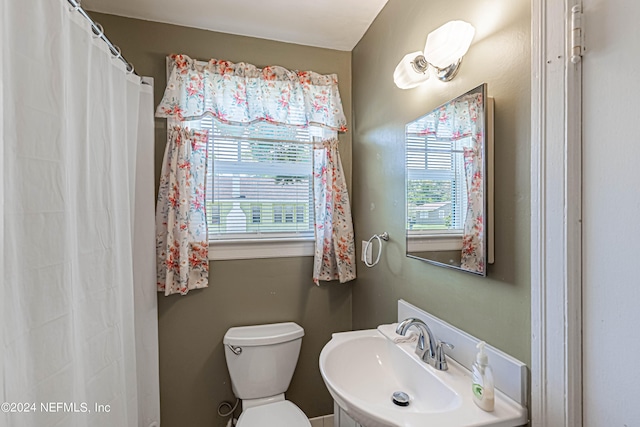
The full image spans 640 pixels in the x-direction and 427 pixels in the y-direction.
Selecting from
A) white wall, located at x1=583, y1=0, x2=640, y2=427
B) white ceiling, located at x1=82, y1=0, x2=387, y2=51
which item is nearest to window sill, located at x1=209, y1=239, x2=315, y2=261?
white ceiling, located at x1=82, y1=0, x2=387, y2=51

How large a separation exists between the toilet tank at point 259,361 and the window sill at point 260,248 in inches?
17.0

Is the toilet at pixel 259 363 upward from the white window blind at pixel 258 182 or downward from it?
downward

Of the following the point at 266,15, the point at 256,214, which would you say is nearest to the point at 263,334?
the point at 256,214

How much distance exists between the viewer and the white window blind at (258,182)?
1.86 meters

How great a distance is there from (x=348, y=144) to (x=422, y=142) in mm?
808

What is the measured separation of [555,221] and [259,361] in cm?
152

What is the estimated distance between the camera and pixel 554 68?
747mm

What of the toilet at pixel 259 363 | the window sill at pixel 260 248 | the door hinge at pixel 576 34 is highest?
the door hinge at pixel 576 34

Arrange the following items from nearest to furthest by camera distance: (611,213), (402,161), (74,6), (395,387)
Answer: (611,213)
(74,6)
(395,387)
(402,161)

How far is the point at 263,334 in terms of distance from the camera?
5.80 feet

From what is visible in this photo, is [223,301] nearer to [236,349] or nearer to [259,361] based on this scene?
[236,349]

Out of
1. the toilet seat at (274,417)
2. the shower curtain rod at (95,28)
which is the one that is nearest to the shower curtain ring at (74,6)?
the shower curtain rod at (95,28)

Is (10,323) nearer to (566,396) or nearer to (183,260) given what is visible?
(183,260)

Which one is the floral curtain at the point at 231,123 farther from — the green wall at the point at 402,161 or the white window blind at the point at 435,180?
the white window blind at the point at 435,180
